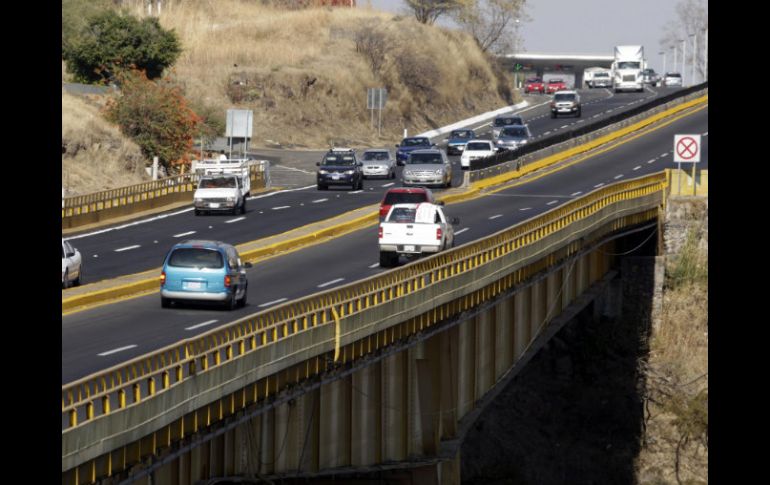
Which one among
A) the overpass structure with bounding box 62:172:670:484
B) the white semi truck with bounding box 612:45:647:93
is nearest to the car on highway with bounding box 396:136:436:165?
the overpass structure with bounding box 62:172:670:484

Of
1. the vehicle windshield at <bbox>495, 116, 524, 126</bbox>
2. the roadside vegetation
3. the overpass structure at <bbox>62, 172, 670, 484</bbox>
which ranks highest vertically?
the vehicle windshield at <bbox>495, 116, 524, 126</bbox>

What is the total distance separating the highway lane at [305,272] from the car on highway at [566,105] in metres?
32.6

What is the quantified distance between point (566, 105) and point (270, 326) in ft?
313

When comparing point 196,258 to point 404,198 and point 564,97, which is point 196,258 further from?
point 564,97

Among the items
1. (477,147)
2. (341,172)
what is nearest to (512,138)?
(477,147)

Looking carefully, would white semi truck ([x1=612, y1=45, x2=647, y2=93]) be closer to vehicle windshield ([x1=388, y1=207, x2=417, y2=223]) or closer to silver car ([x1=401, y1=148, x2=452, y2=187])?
silver car ([x1=401, y1=148, x2=452, y2=187])

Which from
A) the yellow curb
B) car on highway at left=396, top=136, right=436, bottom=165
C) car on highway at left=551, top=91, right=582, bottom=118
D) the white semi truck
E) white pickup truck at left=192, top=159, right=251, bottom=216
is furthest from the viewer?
the white semi truck

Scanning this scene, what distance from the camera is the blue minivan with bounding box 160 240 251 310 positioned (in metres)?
31.5

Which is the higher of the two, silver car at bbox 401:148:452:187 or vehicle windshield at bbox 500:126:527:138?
vehicle windshield at bbox 500:126:527:138

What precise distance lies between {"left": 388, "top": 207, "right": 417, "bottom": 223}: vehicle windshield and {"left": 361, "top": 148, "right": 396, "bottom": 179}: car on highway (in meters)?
32.6

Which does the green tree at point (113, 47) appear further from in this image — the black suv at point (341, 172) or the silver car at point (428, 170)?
the silver car at point (428, 170)

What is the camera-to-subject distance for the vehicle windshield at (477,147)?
258ft
